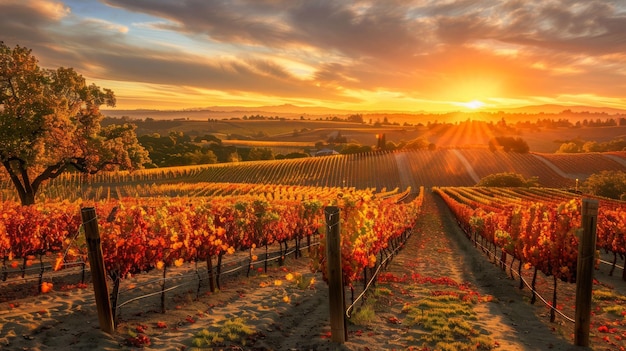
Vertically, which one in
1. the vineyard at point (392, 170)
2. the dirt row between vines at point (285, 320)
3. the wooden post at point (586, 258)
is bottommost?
the vineyard at point (392, 170)

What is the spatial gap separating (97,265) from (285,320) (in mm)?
4967

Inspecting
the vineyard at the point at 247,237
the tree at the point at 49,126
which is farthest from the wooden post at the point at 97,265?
the tree at the point at 49,126

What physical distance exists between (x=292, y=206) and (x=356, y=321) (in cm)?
1308

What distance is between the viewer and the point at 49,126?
26906 mm

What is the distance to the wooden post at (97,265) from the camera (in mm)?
8555

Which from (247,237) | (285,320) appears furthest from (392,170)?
(285,320)

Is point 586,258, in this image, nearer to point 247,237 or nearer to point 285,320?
point 285,320

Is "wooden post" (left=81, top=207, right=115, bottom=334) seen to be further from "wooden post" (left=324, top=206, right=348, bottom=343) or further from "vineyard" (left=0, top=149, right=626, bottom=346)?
"wooden post" (left=324, top=206, right=348, bottom=343)

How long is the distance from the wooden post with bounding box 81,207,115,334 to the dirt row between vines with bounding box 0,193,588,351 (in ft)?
1.29

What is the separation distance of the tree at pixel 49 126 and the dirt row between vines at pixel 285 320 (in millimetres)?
17997

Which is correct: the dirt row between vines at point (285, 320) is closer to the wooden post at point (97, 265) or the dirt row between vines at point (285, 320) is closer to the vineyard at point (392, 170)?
the wooden post at point (97, 265)

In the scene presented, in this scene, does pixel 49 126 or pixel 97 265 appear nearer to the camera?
pixel 97 265

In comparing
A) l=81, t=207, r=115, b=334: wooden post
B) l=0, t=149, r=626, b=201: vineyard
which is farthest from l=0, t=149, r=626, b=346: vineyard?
l=0, t=149, r=626, b=201: vineyard

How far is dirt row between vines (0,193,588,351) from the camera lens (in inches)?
356
